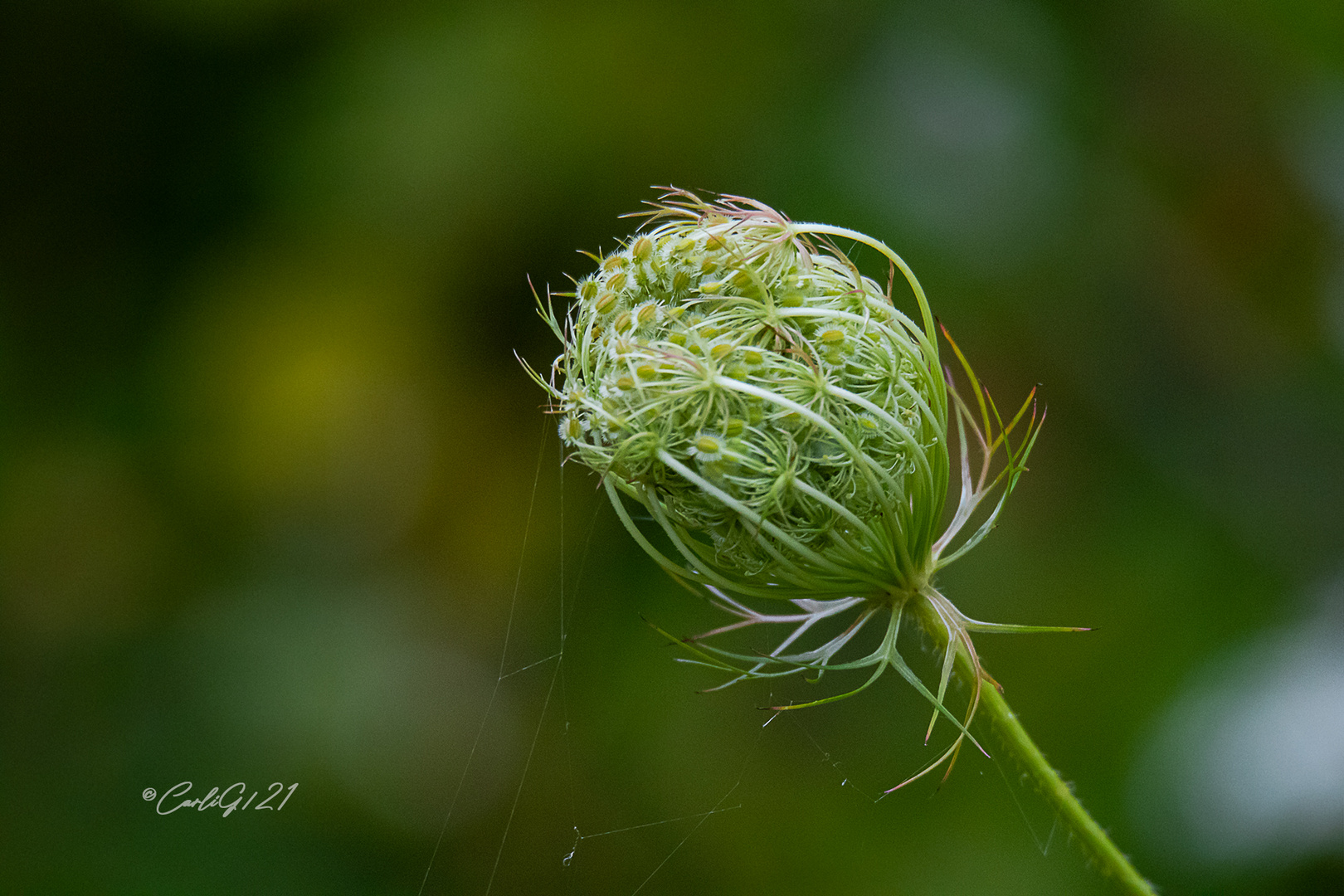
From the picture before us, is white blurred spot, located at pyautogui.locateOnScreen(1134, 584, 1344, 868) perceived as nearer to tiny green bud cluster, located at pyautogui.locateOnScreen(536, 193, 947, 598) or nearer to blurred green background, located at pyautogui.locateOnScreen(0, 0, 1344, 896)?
blurred green background, located at pyautogui.locateOnScreen(0, 0, 1344, 896)

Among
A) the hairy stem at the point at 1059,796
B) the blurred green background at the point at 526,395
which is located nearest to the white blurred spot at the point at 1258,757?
the blurred green background at the point at 526,395

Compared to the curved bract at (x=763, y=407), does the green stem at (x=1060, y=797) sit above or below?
below

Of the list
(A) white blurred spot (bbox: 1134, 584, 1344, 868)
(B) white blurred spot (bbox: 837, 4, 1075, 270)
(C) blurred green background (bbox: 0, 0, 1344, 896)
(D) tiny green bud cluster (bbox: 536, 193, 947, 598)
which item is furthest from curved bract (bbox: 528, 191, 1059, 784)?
(B) white blurred spot (bbox: 837, 4, 1075, 270)

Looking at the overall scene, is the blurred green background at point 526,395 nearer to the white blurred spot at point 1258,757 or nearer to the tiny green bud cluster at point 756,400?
the white blurred spot at point 1258,757

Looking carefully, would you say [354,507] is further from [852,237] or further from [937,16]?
[937,16]

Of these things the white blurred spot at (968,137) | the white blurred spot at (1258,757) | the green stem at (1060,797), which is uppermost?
the white blurred spot at (968,137)

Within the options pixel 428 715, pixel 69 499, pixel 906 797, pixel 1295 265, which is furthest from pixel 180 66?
pixel 1295 265

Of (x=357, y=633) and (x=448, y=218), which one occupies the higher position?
(x=448, y=218)
